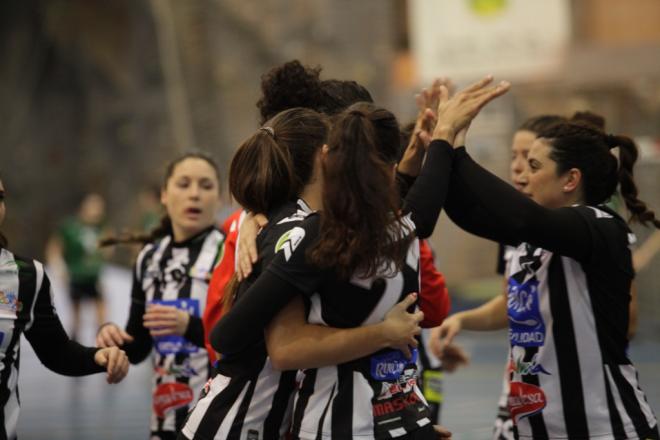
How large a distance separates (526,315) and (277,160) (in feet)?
3.06

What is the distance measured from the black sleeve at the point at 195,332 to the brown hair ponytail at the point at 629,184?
1614 millimetres

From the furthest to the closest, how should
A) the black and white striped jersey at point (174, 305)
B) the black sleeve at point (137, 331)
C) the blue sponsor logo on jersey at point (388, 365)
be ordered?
1. the black and white striped jersey at point (174, 305)
2. the black sleeve at point (137, 331)
3. the blue sponsor logo on jersey at point (388, 365)

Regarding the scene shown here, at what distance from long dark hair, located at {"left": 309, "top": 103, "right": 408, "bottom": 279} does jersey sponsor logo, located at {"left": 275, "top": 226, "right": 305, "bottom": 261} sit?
62 mm

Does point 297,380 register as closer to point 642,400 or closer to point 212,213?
point 642,400

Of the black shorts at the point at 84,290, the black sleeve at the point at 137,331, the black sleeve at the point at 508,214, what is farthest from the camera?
the black shorts at the point at 84,290

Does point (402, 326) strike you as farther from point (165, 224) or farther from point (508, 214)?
point (165, 224)

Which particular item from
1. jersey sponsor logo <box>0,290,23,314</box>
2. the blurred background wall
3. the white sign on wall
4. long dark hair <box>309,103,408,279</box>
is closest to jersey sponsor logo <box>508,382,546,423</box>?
long dark hair <box>309,103,408,279</box>

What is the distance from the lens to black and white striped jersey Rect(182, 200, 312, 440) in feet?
8.63

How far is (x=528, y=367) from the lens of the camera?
3.03m

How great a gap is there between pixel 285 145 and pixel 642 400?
128cm

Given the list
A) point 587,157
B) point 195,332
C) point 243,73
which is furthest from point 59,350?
point 243,73

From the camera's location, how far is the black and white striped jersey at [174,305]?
13.4 ft

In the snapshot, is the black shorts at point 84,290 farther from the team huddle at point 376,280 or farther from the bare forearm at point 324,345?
the bare forearm at point 324,345

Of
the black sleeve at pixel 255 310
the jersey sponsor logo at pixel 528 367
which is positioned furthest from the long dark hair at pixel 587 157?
the black sleeve at pixel 255 310
